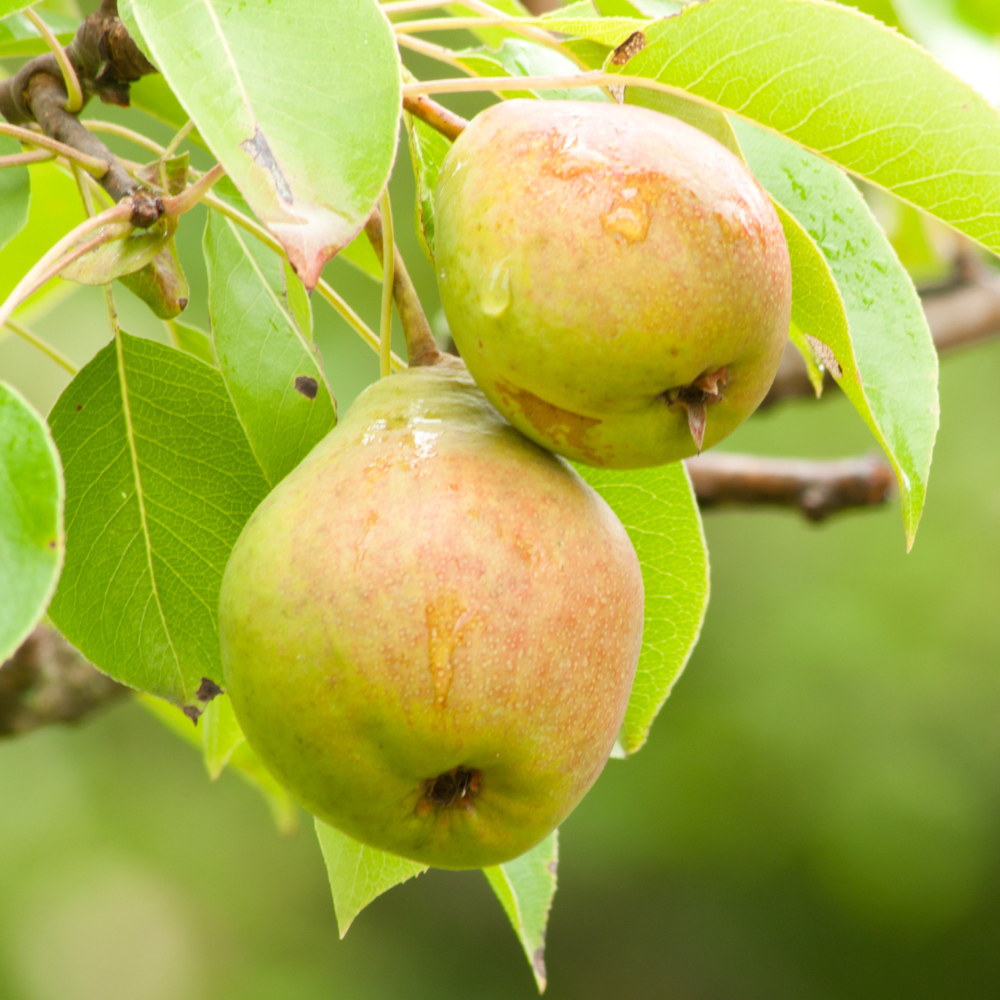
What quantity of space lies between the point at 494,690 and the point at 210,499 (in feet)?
1.31

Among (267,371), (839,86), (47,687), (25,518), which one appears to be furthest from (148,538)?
(47,687)

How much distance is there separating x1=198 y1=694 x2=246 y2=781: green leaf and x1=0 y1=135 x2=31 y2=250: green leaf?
49 cm

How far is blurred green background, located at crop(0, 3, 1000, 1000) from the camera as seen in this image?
171 inches

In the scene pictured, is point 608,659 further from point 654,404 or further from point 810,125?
point 810,125

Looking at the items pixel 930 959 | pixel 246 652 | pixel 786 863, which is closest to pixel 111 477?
pixel 246 652

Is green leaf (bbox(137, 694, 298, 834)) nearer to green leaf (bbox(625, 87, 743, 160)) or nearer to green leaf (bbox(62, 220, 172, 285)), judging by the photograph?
green leaf (bbox(62, 220, 172, 285))

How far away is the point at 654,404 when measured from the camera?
690mm

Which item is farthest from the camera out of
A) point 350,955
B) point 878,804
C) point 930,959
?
point 350,955

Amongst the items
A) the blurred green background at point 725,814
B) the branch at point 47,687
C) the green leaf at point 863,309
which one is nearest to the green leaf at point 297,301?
the green leaf at point 863,309

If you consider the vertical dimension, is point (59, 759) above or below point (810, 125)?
below

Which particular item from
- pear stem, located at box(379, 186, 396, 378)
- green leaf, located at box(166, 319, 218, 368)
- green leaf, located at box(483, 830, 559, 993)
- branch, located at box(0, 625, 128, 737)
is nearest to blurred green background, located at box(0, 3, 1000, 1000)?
branch, located at box(0, 625, 128, 737)

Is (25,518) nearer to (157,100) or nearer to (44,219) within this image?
(157,100)

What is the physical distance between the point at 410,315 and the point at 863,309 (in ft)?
1.09

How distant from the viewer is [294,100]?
2.16 feet
